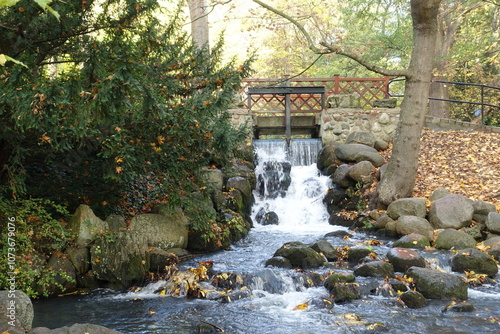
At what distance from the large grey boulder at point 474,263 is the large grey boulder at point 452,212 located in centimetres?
150

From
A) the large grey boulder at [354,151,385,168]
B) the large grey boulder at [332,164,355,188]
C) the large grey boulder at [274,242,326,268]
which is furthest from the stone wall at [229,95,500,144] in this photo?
the large grey boulder at [274,242,326,268]

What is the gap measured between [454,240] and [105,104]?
6009mm

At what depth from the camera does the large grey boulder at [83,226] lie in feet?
21.3

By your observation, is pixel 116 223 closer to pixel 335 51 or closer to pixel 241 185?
pixel 241 185

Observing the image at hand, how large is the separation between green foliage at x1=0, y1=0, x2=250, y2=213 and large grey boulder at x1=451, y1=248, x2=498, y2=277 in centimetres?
374

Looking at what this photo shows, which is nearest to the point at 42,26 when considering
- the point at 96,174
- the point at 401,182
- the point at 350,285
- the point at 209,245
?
the point at 96,174

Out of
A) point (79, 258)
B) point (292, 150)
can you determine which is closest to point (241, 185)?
point (292, 150)

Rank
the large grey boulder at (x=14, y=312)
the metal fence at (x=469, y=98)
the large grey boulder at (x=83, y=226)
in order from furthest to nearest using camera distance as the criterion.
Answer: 1. the metal fence at (x=469, y=98)
2. the large grey boulder at (x=83, y=226)
3. the large grey boulder at (x=14, y=312)

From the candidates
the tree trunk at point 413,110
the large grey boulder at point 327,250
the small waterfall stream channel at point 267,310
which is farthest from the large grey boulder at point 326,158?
the small waterfall stream channel at point 267,310

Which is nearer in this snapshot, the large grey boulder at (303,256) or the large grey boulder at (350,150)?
the large grey boulder at (303,256)

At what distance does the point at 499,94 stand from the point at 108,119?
1517cm

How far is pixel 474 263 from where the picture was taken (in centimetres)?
661

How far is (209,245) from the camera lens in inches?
320

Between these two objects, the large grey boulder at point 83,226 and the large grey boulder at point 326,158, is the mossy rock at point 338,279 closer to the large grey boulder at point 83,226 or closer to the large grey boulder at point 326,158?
the large grey boulder at point 83,226
